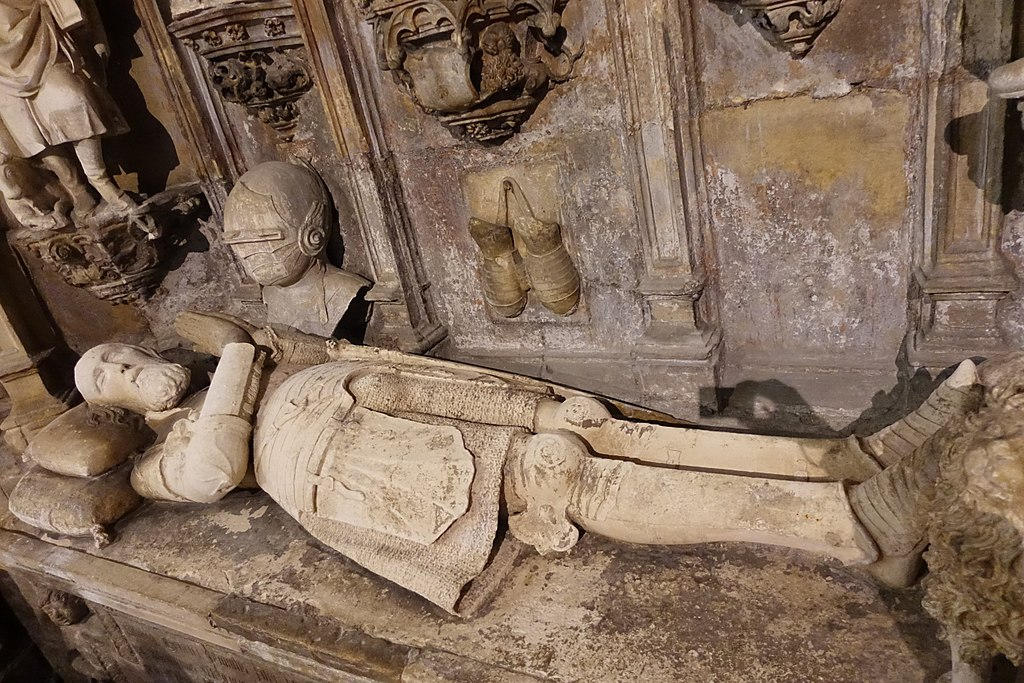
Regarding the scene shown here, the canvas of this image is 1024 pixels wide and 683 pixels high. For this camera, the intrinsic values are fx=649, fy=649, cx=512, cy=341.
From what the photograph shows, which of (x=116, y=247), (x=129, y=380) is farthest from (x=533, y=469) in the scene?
(x=116, y=247)

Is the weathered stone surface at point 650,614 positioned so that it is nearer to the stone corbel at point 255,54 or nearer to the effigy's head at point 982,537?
the effigy's head at point 982,537

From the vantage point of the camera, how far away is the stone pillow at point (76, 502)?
10.3 feet

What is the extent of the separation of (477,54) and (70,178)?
271 centimetres

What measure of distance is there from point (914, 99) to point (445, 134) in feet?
7.49

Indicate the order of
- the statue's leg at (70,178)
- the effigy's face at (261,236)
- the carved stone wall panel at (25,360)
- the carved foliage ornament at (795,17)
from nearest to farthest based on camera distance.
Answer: the carved foliage ornament at (795,17), the effigy's face at (261,236), the statue's leg at (70,178), the carved stone wall panel at (25,360)

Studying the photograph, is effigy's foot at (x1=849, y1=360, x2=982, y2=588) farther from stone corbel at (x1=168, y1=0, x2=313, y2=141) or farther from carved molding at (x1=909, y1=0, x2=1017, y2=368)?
stone corbel at (x1=168, y1=0, x2=313, y2=141)

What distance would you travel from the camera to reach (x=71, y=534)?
3.23 m

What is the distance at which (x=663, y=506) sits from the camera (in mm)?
2172

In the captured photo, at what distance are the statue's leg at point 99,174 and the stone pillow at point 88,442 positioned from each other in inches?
51.9

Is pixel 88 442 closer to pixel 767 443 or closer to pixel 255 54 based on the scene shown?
pixel 255 54

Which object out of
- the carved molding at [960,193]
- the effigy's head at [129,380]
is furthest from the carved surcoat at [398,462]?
the carved molding at [960,193]

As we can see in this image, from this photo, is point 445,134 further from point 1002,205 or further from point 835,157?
point 1002,205

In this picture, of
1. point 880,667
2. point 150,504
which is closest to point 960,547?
point 880,667

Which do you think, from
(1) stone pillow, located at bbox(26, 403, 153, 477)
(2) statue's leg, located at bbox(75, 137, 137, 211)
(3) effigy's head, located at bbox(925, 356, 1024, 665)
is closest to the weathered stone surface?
(3) effigy's head, located at bbox(925, 356, 1024, 665)
